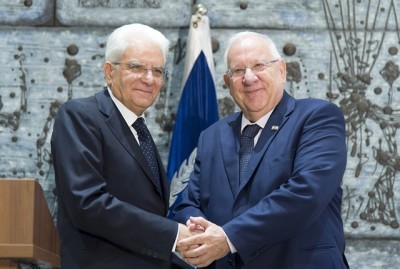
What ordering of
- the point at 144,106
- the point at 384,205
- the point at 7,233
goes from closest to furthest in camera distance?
1. the point at 7,233
2. the point at 144,106
3. the point at 384,205

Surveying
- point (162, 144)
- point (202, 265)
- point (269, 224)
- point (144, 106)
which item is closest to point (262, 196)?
point (269, 224)

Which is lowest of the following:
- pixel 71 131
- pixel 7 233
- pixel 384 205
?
pixel 384 205

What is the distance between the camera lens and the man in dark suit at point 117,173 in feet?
9.56

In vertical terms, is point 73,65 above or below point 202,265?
above

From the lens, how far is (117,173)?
9.96 feet

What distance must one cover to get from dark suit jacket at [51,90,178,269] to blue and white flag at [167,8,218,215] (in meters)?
1.17

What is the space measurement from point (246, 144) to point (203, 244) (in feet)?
1.63

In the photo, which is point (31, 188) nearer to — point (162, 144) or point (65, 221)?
point (65, 221)

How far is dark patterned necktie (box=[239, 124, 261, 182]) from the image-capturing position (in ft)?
10.4

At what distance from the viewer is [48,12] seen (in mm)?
4707

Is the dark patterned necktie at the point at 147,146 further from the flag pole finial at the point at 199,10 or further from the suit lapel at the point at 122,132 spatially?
the flag pole finial at the point at 199,10

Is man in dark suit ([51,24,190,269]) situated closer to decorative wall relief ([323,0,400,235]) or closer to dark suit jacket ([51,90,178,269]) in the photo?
dark suit jacket ([51,90,178,269])

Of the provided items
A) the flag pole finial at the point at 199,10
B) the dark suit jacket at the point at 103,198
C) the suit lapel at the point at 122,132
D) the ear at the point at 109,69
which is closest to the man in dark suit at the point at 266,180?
the dark suit jacket at the point at 103,198

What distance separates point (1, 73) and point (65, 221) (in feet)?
6.19
